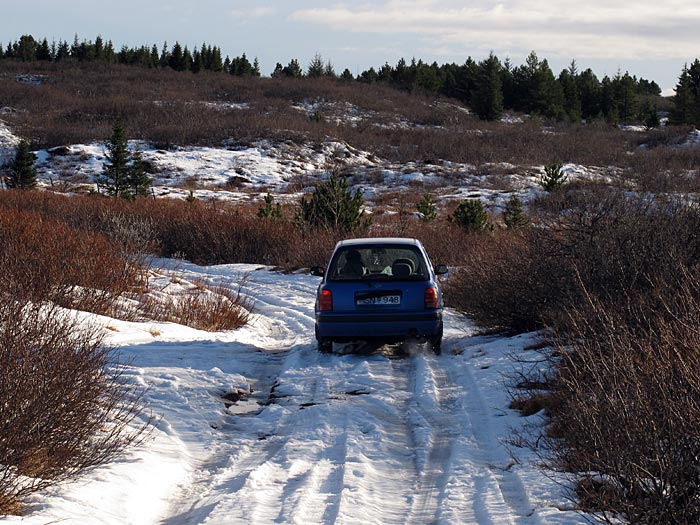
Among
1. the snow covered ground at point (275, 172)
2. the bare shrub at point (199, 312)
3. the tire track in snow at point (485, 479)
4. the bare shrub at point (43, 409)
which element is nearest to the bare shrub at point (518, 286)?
the tire track in snow at point (485, 479)

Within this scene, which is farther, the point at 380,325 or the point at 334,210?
the point at 334,210

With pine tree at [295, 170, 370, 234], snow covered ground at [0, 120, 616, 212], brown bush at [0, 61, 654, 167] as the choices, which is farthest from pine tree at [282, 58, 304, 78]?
pine tree at [295, 170, 370, 234]

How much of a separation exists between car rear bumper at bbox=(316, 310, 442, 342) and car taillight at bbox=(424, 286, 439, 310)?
78 mm

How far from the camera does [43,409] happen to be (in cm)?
504

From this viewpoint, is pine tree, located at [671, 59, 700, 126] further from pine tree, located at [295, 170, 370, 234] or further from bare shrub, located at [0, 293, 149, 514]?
bare shrub, located at [0, 293, 149, 514]

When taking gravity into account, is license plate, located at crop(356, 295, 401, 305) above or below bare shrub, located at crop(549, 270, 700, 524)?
below

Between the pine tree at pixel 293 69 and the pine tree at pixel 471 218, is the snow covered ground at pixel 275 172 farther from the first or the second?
the pine tree at pixel 293 69

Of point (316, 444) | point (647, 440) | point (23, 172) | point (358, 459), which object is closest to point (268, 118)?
point (23, 172)

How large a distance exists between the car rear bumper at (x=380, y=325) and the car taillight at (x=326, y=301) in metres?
0.08

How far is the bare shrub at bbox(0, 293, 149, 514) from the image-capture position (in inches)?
190

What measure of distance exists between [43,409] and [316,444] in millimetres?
2492

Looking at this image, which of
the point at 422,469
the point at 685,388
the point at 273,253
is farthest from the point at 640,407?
the point at 273,253

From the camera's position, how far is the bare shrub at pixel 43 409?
4.83 meters

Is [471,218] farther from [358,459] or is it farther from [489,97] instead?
[489,97]
